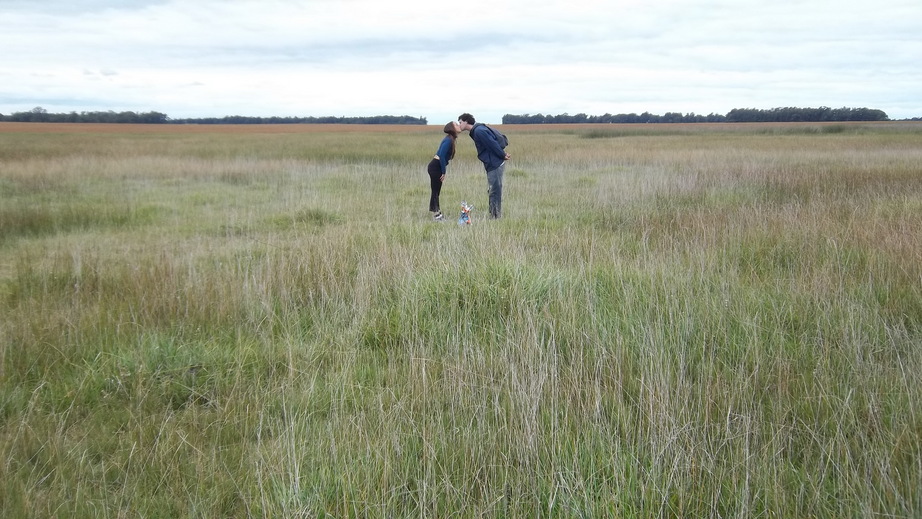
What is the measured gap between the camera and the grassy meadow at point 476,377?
2.47 metres

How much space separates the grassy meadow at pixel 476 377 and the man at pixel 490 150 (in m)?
2.08

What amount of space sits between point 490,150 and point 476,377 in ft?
22.0

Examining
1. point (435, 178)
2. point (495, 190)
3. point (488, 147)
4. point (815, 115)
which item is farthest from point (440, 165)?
point (815, 115)

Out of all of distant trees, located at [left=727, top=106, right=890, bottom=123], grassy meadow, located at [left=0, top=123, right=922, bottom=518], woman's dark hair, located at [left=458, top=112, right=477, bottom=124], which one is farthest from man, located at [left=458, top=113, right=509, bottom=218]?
distant trees, located at [left=727, top=106, right=890, bottom=123]

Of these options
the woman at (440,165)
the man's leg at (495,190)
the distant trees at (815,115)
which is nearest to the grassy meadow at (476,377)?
the man's leg at (495,190)

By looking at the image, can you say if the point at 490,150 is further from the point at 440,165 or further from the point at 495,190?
the point at 440,165

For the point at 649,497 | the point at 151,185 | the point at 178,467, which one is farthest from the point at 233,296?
the point at 151,185

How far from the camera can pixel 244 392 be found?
3.51 metres

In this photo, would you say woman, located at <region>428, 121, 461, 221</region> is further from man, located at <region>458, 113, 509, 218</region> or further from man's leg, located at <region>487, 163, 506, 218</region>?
man's leg, located at <region>487, 163, 506, 218</region>

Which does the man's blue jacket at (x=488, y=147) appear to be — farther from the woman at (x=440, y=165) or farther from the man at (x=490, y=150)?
the woman at (x=440, y=165)

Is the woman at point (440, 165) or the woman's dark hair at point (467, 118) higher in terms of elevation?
the woman's dark hair at point (467, 118)

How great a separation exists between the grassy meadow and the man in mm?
2081

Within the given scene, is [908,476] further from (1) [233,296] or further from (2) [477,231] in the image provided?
(2) [477,231]

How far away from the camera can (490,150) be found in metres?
9.59
